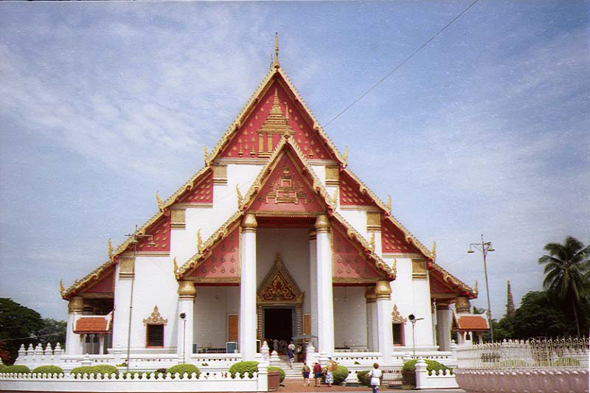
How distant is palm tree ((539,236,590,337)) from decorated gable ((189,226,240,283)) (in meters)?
32.4

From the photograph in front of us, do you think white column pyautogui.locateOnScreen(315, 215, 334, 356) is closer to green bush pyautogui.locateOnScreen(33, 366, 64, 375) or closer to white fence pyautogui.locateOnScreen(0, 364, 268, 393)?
white fence pyautogui.locateOnScreen(0, 364, 268, 393)

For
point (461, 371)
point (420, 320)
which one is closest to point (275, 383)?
point (461, 371)

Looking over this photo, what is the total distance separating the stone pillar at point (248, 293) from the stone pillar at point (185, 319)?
Result: 182 centimetres

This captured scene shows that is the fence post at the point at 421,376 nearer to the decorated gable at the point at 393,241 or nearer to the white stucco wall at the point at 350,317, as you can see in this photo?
the white stucco wall at the point at 350,317

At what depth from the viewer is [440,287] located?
90.0 ft

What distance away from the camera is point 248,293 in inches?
906

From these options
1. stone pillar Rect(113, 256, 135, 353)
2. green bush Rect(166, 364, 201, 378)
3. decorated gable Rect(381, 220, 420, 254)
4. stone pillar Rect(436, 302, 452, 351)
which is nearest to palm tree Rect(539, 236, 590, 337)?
stone pillar Rect(436, 302, 452, 351)

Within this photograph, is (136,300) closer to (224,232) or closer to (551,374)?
(224,232)

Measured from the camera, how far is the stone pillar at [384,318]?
23692 millimetres

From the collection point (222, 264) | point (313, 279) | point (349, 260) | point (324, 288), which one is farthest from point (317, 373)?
point (222, 264)

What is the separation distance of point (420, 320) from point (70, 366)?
13453mm

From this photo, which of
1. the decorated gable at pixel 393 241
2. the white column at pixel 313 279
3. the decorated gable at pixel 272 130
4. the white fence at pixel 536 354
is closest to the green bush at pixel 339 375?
the white column at pixel 313 279

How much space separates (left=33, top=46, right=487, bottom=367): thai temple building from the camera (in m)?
23.6

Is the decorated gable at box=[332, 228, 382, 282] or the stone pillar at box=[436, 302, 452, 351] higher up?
the decorated gable at box=[332, 228, 382, 282]
